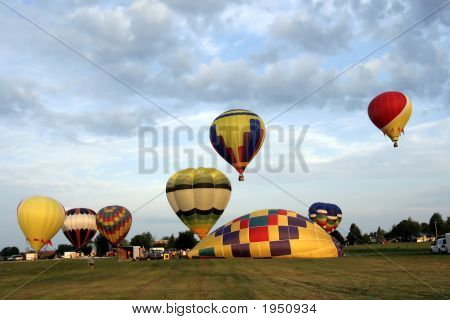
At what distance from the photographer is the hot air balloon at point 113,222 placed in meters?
63.0

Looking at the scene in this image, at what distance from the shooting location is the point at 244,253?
→ 32812 millimetres

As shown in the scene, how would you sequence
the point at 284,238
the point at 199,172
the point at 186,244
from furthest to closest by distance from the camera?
the point at 186,244, the point at 199,172, the point at 284,238

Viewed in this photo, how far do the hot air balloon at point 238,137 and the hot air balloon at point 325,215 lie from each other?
23.2 m

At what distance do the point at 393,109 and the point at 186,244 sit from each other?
80.3m

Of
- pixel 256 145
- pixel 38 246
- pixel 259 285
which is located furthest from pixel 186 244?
pixel 259 285

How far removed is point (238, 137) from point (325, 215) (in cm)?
2571

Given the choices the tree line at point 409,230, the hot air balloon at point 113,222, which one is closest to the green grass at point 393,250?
the hot air balloon at point 113,222

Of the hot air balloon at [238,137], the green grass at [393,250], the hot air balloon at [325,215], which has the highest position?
the hot air balloon at [238,137]

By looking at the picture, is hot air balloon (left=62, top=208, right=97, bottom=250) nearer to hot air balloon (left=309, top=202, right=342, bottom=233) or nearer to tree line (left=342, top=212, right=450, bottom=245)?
hot air balloon (left=309, top=202, right=342, bottom=233)

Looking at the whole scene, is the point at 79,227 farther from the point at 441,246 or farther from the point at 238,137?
the point at 441,246

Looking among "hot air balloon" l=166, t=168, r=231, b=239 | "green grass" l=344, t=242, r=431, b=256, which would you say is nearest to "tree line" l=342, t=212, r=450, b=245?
"green grass" l=344, t=242, r=431, b=256

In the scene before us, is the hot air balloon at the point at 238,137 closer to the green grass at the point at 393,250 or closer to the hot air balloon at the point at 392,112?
the hot air balloon at the point at 392,112

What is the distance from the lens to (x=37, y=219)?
5003 centimetres
